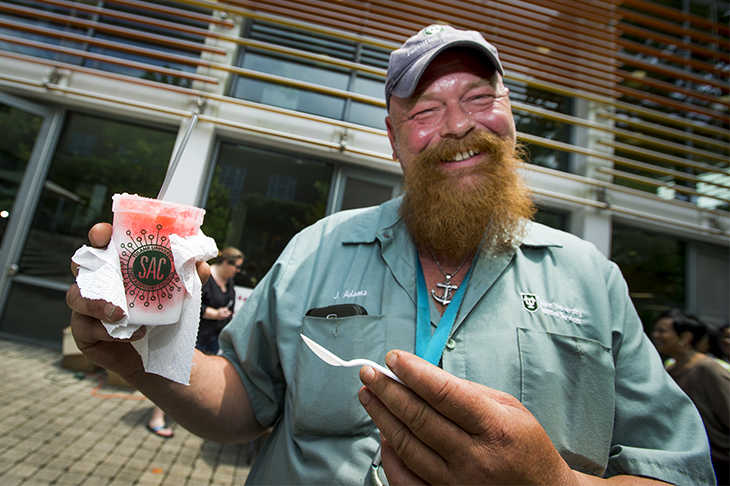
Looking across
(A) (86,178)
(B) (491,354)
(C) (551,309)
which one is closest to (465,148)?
(C) (551,309)

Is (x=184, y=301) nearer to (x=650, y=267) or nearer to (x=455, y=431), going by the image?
(x=455, y=431)

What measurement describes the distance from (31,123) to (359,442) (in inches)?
226

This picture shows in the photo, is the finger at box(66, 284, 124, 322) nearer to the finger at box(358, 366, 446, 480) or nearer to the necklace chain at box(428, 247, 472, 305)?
the finger at box(358, 366, 446, 480)

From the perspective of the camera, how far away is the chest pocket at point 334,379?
3.03ft

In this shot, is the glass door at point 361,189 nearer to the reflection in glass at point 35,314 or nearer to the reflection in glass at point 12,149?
the reflection in glass at point 35,314

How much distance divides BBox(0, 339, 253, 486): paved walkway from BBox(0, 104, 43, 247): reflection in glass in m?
1.85

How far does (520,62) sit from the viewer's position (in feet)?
14.8

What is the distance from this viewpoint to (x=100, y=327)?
0.75m

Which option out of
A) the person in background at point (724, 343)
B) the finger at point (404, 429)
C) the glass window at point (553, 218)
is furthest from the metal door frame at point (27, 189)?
the person in background at point (724, 343)

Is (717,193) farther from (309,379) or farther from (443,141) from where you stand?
(309,379)

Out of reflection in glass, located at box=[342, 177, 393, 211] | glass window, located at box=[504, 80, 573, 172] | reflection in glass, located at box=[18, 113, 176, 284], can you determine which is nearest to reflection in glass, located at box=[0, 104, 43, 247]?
reflection in glass, located at box=[18, 113, 176, 284]

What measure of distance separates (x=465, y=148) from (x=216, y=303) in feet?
9.81

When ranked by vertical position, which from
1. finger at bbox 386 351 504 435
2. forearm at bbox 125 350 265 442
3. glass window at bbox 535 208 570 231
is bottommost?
forearm at bbox 125 350 265 442

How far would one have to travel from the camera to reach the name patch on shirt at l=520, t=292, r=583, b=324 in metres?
1.00
